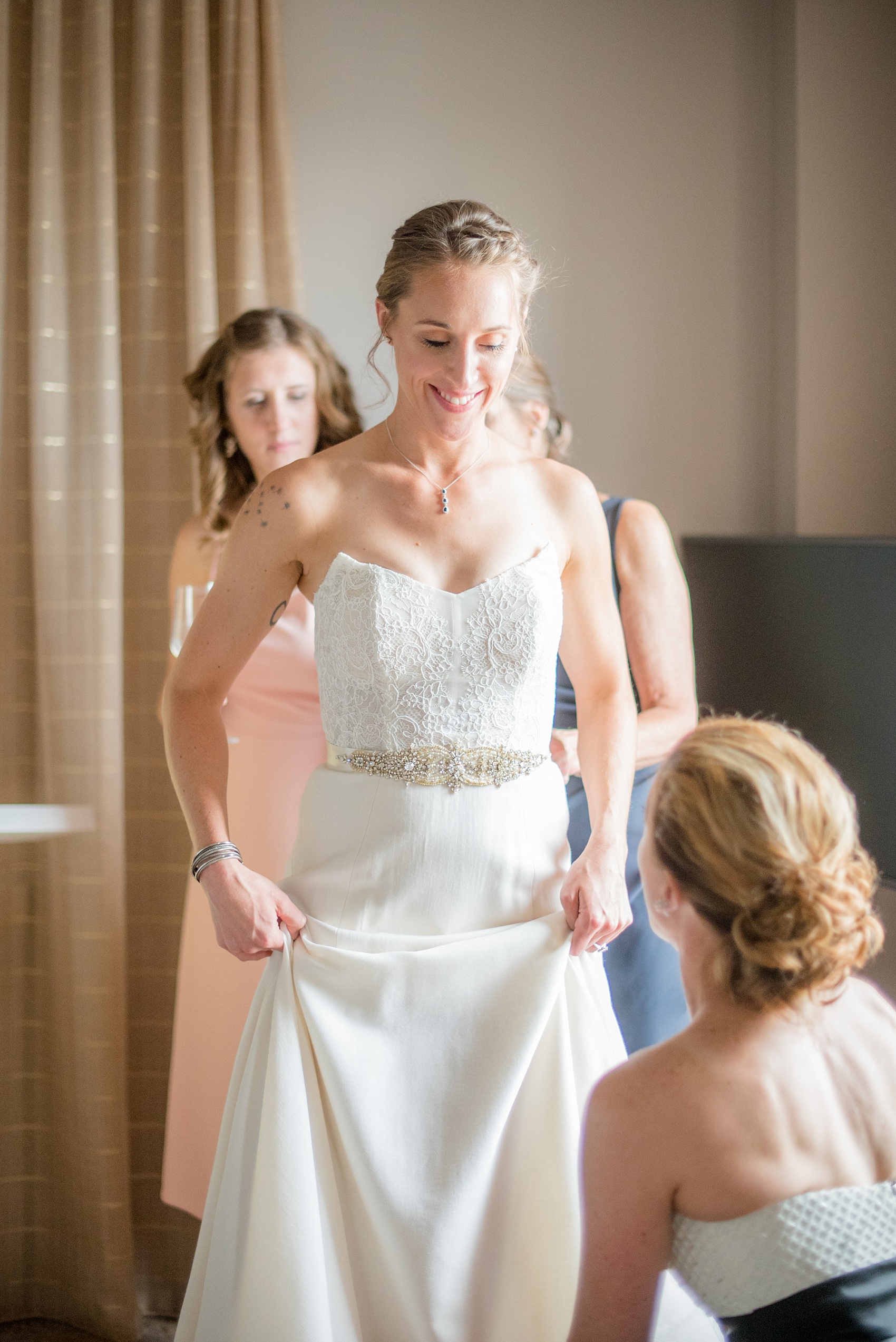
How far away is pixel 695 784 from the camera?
1033 mm

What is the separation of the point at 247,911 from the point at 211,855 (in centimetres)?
10

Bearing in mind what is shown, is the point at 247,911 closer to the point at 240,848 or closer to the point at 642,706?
the point at 240,848

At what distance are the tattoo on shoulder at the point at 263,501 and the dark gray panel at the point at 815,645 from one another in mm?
1102

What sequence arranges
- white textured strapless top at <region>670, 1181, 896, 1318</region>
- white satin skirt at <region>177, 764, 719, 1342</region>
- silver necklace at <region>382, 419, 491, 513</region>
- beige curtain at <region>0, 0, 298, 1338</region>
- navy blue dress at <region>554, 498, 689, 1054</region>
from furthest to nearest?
beige curtain at <region>0, 0, 298, 1338</region>
navy blue dress at <region>554, 498, 689, 1054</region>
silver necklace at <region>382, 419, 491, 513</region>
white satin skirt at <region>177, 764, 719, 1342</region>
white textured strapless top at <region>670, 1181, 896, 1318</region>

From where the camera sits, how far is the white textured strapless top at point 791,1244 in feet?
3.20

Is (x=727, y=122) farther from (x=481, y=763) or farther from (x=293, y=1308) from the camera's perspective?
(x=293, y=1308)

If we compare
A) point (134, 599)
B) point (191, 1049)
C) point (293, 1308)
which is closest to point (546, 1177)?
point (293, 1308)

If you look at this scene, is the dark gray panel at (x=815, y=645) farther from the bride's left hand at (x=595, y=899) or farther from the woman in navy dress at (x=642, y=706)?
the bride's left hand at (x=595, y=899)

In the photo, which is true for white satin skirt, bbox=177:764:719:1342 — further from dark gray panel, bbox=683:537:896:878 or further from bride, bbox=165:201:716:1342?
dark gray panel, bbox=683:537:896:878

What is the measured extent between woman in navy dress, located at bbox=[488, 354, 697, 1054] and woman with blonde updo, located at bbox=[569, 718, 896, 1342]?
0.84 meters

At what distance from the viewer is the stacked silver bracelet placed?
4.79 feet

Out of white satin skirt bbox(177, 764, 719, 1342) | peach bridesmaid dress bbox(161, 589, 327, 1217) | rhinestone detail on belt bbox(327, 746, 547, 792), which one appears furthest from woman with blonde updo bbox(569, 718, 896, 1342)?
peach bridesmaid dress bbox(161, 589, 327, 1217)

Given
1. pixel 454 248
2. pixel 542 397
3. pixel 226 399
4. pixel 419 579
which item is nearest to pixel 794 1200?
pixel 419 579

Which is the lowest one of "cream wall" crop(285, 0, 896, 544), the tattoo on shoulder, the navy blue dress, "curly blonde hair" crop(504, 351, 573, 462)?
the navy blue dress
